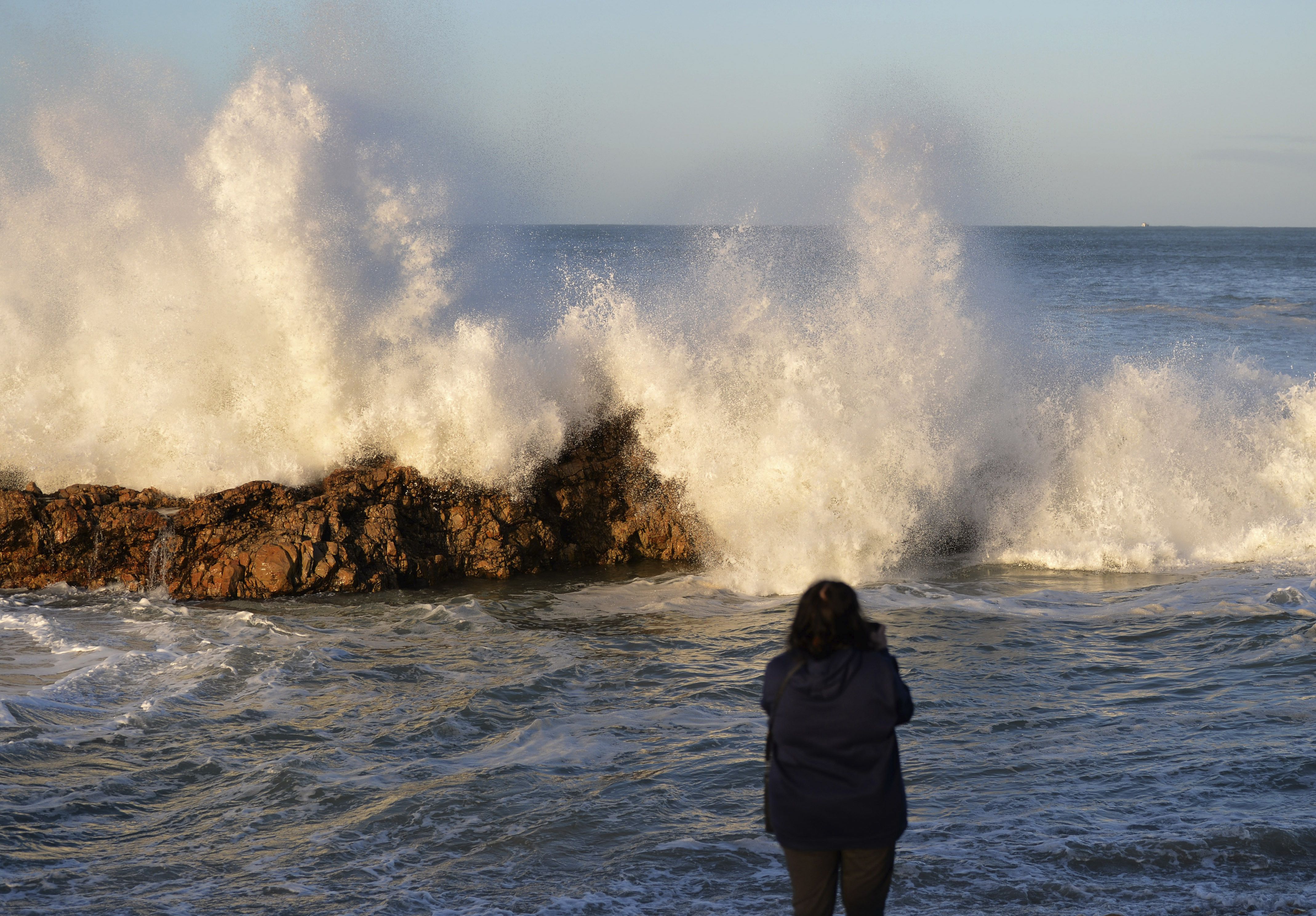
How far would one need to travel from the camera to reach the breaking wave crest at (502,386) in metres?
8.29

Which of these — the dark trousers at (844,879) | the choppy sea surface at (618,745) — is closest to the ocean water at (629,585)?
the choppy sea surface at (618,745)

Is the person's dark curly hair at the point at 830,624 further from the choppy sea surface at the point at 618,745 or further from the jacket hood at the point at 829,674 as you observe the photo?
the choppy sea surface at the point at 618,745

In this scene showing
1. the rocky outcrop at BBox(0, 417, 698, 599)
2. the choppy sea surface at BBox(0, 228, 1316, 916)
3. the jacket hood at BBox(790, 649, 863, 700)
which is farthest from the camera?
the rocky outcrop at BBox(0, 417, 698, 599)

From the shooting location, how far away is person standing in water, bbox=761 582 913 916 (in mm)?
2551

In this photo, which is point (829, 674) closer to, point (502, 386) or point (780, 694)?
point (780, 694)

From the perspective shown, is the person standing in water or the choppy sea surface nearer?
the person standing in water

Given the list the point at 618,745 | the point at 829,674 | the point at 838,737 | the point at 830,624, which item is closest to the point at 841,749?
the point at 838,737

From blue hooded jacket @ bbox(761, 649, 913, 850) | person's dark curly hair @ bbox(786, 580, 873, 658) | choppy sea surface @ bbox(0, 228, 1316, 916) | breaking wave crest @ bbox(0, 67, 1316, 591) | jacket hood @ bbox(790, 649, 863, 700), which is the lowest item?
choppy sea surface @ bbox(0, 228, 1316, 916)

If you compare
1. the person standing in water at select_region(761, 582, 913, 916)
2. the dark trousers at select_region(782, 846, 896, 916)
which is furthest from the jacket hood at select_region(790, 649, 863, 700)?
the dark trousers at select_region(782, 846, 896, 916)

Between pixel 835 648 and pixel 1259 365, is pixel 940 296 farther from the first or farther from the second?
pixel 835 648

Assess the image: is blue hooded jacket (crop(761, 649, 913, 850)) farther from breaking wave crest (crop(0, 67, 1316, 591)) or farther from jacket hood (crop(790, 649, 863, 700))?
breaking wave crest (crop(0, 67, 1316, 591))

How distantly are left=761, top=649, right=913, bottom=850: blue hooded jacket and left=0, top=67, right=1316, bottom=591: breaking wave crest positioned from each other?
5307 mm

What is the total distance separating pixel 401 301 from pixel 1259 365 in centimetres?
1031

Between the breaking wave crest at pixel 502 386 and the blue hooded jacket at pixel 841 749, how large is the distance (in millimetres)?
5307
